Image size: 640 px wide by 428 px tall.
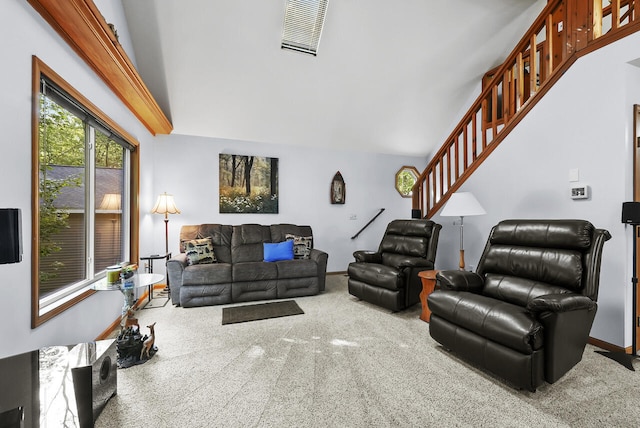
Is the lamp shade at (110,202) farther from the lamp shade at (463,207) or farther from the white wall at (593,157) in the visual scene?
the white wall at (593,157)

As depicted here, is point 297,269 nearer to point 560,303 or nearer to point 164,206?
point 164,206

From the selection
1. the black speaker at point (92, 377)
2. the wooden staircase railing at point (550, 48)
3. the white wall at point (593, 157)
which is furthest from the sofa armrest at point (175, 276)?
the white wall at point (593, 157)

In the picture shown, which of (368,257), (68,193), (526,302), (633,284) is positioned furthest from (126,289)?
(633,284)

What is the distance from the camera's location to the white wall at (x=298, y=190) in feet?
14.8

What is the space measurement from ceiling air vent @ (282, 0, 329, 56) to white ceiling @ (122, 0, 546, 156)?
77 mm

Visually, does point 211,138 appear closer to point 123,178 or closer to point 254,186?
point 254,186

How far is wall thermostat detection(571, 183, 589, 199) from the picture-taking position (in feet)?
8.15

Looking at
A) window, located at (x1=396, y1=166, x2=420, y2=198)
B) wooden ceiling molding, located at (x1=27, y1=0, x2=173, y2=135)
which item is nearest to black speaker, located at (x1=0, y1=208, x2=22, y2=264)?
wooden ceiling molding, located at (x1=27, y1=0, x2=173, y2=135)

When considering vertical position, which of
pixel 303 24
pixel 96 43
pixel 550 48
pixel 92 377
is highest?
pixel 303 24

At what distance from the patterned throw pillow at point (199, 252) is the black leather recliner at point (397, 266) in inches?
75.9

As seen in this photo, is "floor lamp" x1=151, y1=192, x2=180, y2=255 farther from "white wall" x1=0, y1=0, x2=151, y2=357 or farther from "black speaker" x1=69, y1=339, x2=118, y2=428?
"black speaker" x1=69, y1=339, x2=118, y2=428

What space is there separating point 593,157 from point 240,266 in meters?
3.83

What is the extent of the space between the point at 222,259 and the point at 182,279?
0.68m

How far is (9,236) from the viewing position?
108cm
